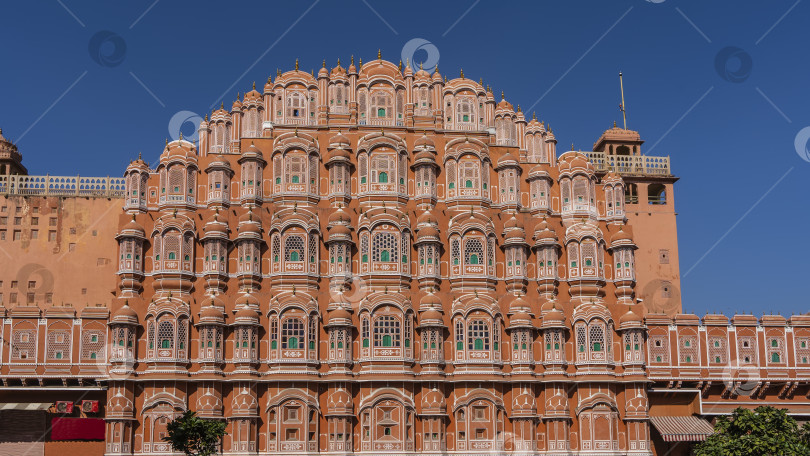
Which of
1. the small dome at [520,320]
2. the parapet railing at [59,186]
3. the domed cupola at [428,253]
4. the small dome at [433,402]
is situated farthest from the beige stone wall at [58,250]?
the small dome at [520,320]

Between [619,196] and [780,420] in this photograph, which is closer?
[780,420]

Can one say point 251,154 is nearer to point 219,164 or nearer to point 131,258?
point 219,164

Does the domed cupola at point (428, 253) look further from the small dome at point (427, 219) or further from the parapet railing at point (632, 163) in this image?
the parapet railing at point (632, 163)

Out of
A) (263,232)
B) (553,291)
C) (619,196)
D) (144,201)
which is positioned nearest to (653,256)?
(619,196)

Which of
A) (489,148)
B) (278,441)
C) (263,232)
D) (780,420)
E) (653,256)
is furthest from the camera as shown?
(653,256)

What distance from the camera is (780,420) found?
45.8 metres

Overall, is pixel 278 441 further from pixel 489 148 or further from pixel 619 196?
pixel 619 196

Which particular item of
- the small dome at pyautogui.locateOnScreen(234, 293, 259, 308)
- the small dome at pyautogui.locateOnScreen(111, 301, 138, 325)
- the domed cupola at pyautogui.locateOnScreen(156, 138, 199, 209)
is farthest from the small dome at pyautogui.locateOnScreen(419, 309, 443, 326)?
the small dome at pyautogui.locateOnScreen(111, 301, 138, 325)

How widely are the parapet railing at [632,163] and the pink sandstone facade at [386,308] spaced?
12.7m

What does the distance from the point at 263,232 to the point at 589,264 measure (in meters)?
22.5

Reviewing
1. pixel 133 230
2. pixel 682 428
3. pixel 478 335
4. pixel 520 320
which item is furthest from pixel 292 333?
pixel 682 428

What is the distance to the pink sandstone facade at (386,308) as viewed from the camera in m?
58.1

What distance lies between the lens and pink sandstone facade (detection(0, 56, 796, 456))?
58125mm

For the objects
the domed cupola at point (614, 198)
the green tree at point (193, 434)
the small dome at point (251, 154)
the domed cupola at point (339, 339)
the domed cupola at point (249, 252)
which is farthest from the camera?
the domed cupola at point (614, 198)
